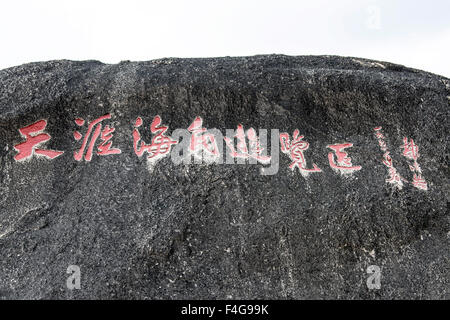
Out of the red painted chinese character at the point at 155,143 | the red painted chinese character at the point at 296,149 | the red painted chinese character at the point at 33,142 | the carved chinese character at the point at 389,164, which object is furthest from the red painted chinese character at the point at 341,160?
the red painted chinese character at the point at 33,142

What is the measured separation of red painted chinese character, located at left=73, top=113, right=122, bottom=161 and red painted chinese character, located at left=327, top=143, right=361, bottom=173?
290cm

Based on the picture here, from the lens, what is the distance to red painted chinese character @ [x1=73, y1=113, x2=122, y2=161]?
586 cm

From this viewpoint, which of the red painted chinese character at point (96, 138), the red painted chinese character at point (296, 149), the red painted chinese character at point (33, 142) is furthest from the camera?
the red painted chinese character at point (33, 142)

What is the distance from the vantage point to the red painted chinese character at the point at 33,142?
5969 millimetres

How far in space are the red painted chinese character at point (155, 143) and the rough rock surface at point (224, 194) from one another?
10cm

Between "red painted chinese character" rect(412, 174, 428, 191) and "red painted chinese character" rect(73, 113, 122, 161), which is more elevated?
"red painted chinese character" rect(73, 113, 122, 161)

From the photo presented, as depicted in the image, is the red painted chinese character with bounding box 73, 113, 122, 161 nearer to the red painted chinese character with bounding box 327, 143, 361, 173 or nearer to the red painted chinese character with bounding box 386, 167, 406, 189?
the red painted chinese character with bounding box 327, 143, 361, 173

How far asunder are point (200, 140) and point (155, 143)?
61 centimetres

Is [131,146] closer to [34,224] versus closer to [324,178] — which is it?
[34,224]

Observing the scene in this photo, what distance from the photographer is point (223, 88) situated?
20.0ft

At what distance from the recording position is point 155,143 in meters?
5.83

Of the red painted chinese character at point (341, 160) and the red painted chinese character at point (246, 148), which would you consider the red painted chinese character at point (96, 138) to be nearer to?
the red painted chinese character at point (246, 148)

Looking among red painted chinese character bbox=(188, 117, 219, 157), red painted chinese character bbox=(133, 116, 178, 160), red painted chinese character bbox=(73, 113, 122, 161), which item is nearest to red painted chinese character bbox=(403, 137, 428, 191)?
red painted chinese character bbox=(188, 117, 219, 157)
